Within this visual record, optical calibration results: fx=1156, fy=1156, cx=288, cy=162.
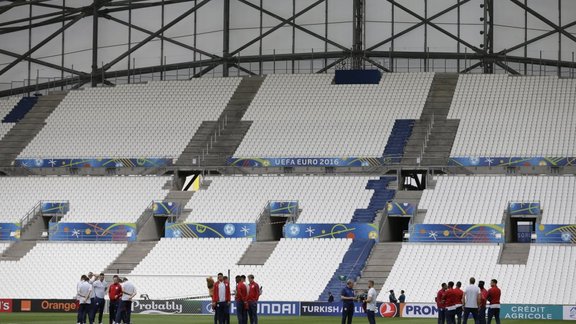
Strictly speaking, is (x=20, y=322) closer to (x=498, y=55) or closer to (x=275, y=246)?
(x=275, y=246)

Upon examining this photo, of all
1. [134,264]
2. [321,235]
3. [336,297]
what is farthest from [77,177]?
[336,297]

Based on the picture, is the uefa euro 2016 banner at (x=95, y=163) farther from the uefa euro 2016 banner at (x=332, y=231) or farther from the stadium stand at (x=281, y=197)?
the uefa euro 2016 banner at (x=332, y=231)

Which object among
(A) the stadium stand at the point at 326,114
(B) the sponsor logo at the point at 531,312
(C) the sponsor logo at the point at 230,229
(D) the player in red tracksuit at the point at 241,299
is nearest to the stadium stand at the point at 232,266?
(C) the sponsor logo at the point at 230,229

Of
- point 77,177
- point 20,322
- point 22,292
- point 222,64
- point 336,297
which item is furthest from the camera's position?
point 222,64

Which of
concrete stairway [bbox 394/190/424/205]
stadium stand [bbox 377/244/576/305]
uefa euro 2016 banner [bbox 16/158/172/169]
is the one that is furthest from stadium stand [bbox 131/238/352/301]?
uefa euro 2016 banner [bbox 16/158/172/169]

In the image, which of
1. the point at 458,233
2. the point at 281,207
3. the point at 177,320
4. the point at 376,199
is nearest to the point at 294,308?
the point at 177,320

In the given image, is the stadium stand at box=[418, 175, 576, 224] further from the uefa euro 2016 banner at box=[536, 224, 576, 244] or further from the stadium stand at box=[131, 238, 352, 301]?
the stadium stand at box=[131, 238, 352, 301]

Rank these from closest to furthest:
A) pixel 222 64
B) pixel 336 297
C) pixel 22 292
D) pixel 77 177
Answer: pixel 336 297 < pixel 22 292 < pixel 77 177 < pixel 222 64

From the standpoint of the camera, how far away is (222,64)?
231 feet

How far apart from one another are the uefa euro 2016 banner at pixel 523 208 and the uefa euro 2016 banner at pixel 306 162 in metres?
8.36

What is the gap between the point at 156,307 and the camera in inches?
1896

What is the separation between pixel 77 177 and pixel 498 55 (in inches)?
993

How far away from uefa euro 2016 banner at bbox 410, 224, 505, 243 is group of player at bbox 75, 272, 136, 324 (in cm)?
2329

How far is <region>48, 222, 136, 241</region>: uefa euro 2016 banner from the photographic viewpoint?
59094 mm
